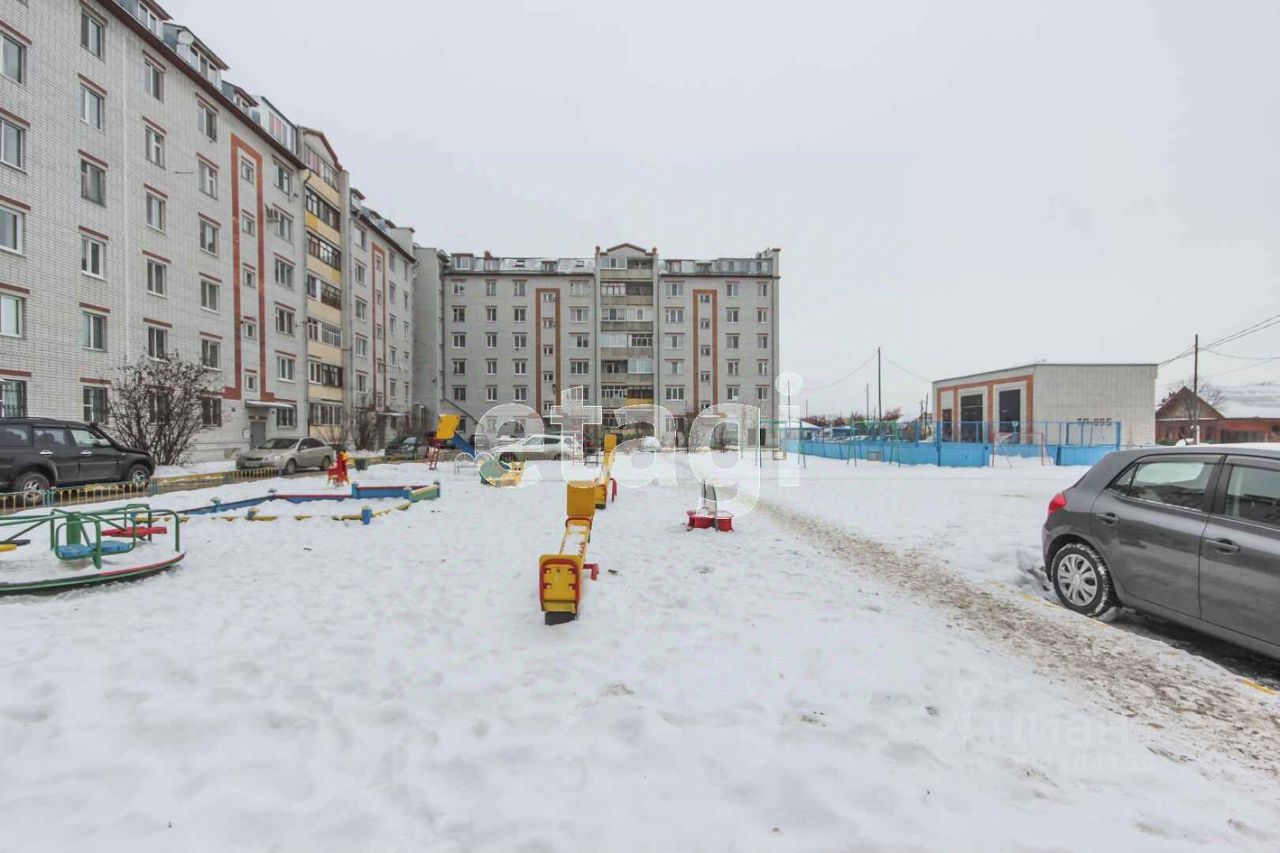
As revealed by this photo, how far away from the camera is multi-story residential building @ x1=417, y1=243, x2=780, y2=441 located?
54219 millimetres

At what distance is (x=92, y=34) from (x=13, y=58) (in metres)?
3.63

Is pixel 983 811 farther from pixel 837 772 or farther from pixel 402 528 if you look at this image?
pixel 402 528

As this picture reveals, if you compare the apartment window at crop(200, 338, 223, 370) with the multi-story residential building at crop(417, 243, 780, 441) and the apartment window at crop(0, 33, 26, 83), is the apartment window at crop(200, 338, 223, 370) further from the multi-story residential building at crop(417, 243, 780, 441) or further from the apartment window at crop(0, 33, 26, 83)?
the multi-story residential building at crop(417, 243, 780, 441)

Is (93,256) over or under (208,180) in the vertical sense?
under

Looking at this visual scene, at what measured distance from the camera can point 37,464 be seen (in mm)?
12812

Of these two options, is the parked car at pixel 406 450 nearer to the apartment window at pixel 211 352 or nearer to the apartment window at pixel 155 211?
the apartment window at pixel 211 352

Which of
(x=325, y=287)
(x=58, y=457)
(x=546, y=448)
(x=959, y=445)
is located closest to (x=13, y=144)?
(x=58, y=457)

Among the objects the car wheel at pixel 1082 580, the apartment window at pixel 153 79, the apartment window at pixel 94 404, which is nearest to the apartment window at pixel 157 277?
the apartment window at pixel 94 404

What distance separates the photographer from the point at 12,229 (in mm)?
18375

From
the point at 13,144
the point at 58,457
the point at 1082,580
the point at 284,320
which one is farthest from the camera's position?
the point at 284,320

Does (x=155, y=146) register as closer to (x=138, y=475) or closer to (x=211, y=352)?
(x=211, y=352)

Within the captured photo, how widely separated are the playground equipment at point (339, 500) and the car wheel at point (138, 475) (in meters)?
5.14

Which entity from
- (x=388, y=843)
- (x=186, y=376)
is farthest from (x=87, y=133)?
(x=388, y=843)

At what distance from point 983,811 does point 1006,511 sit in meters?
10.3
